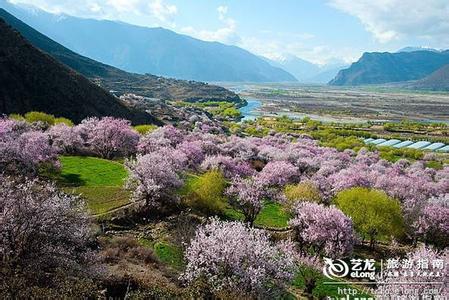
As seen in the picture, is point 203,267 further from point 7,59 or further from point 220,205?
point 7,59

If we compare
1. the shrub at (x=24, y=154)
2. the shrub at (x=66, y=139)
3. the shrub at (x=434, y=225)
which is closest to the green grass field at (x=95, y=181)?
the shrub at (x=24, y=154)

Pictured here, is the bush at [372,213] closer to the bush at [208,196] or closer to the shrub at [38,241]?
the bush at [208,196]

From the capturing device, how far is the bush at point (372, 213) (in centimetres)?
4803

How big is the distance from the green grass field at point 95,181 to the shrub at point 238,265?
19.1 meters

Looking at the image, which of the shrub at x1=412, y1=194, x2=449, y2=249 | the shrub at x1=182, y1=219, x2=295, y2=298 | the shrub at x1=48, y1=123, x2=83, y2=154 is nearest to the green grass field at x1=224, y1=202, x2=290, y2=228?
the shrub at x1=412, y1=194, x2=449, y2=249

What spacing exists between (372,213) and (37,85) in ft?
313

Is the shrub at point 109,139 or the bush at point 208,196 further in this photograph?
the shrub at point 109,139

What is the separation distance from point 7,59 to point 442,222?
108 metres

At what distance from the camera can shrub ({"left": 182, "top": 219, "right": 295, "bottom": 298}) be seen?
23.6 meters

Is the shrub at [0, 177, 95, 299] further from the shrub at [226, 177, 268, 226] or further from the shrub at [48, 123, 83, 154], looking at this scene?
the shrub at [48, 123, 83, 154]

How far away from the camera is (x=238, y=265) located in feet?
78.2

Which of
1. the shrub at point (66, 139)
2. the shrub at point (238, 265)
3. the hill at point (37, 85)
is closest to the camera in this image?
the shrub at point (238, 265)

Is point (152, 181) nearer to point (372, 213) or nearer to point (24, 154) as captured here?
point (24, 154)

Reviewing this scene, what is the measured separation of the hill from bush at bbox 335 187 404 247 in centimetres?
Result: 8262
